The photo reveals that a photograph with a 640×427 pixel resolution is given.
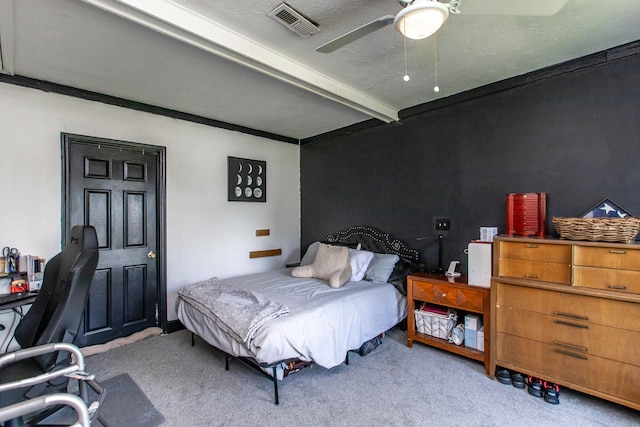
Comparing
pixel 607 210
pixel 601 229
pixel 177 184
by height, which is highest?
pixel 177 184

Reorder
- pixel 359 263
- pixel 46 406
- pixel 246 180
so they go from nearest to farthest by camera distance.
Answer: pixel 46 406, pixel 359 263, pixel 246 180

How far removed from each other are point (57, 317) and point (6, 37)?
2.09 metres

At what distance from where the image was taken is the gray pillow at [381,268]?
3.45 meters

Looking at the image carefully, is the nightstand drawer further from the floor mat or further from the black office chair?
the black office chair

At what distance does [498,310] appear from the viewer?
102 inches

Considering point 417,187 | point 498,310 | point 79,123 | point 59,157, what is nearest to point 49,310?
point 59,157

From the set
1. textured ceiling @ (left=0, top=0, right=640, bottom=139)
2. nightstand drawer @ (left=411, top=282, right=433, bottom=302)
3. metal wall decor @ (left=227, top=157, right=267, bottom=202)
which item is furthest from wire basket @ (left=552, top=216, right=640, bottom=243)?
metal wall decor @ (left=227, top=157, right=267, bottom=202)

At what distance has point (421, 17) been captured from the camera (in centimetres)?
150

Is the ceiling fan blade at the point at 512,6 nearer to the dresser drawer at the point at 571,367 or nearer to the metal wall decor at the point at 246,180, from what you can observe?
the dresser drawer at the point at 571,367

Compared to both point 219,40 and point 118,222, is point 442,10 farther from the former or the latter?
point 118,222

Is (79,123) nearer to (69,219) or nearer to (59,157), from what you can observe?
(59,157)

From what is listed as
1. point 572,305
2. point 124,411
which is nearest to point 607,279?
point 572,305

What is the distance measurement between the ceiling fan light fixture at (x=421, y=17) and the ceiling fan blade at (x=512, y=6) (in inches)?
5.6

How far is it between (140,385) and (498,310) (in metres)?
3.05
